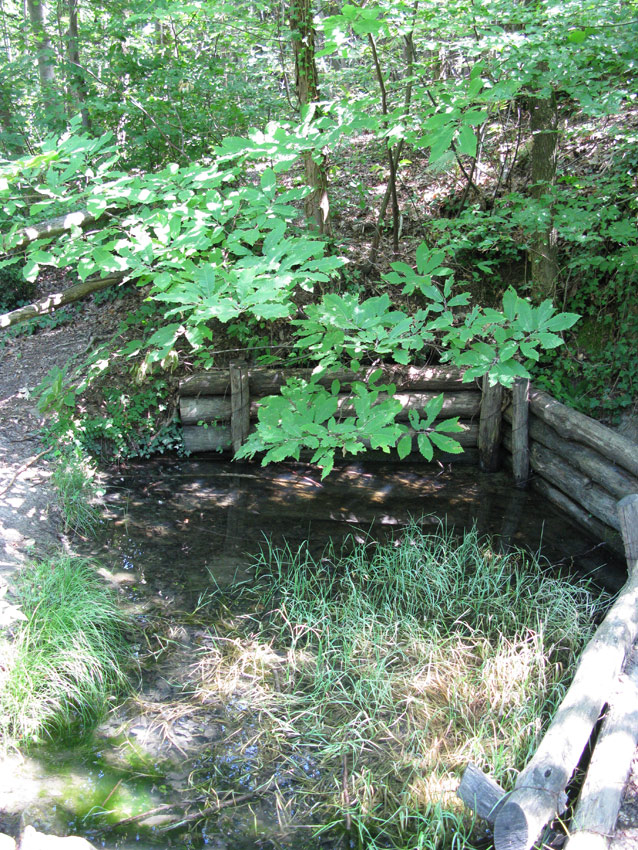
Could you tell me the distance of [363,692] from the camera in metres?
3.44

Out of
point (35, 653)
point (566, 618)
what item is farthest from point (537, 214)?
point (35, 653)

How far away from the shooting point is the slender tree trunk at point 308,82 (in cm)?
586

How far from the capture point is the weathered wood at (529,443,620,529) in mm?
5023

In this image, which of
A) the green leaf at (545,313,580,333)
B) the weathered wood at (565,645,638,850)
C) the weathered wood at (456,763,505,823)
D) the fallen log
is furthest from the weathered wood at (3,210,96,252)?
the fallen log

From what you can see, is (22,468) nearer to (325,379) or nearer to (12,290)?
(325,379)

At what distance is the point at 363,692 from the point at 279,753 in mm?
581

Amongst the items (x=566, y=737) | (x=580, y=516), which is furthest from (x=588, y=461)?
(x=566, y=737)

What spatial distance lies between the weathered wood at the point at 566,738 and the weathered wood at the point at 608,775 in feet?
0.21

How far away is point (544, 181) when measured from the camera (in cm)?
611

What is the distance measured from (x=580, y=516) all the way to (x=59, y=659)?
424 centimetres

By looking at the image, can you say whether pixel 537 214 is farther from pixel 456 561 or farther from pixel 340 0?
pixel 340 0

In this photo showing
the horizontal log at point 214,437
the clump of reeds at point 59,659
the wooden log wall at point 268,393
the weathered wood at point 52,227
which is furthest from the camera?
the horizontal log at point 214,437

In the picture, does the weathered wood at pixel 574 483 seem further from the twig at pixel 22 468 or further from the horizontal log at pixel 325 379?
the twig at pixel 22 468

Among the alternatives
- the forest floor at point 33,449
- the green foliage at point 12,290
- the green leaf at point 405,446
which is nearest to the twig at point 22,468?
the forest floor at point 33,449
